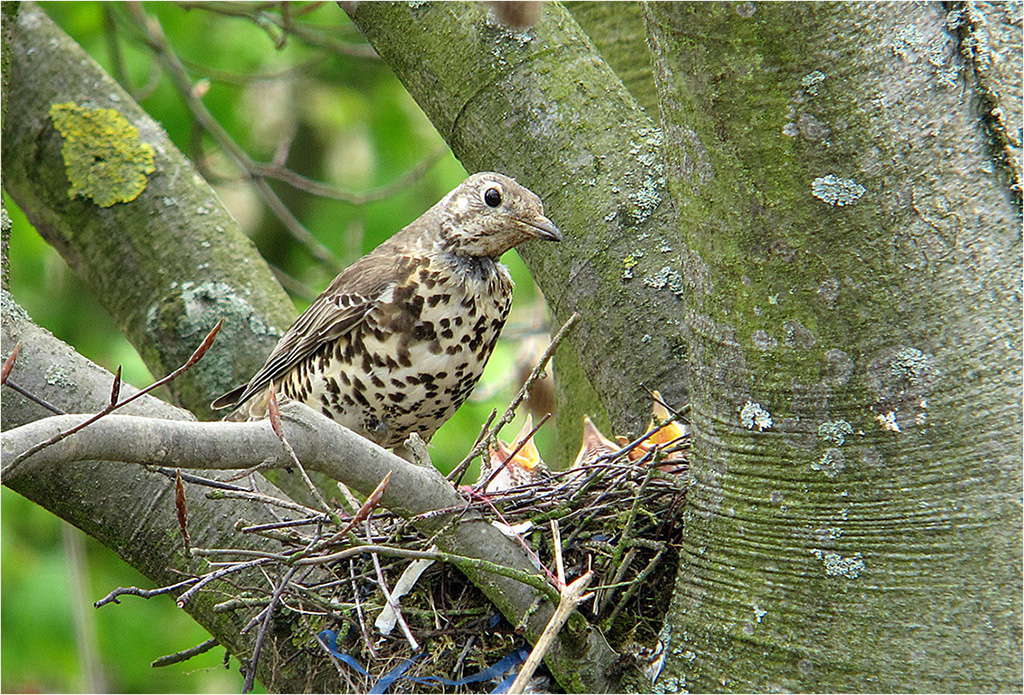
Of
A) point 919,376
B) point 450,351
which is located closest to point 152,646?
point 450,351

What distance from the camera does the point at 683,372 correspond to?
254 cm

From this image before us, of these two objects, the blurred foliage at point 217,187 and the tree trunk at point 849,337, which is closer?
the tree trunk at point 849,337

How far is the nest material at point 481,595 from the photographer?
7.22 feet

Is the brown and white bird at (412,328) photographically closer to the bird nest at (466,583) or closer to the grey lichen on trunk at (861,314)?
the bird nest at (466,583)

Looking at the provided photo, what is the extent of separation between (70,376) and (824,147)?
1.62 metres

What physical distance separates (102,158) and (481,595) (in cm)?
186

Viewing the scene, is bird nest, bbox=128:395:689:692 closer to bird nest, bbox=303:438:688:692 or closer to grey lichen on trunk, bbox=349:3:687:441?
bird nest, bbox=303:438:688:692

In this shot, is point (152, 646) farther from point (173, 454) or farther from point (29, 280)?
point (173, 454)

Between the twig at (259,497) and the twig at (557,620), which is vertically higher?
the twig at (259,497)

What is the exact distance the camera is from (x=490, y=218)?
2.88 m

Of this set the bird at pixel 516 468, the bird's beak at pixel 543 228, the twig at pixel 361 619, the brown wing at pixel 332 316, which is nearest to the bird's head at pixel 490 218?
the bird's beak at pixel 543 228

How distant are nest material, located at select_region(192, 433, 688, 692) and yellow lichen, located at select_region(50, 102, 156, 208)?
4.48ft

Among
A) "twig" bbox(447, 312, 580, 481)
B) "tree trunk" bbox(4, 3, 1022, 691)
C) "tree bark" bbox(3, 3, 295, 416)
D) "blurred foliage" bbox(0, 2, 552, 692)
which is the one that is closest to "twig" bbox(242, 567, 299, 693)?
"twig" bbox(447, 312, 580, 481)

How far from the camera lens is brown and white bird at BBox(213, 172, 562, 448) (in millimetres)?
2914
